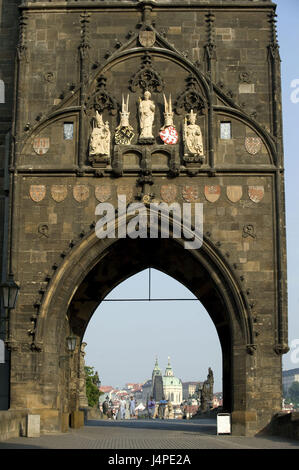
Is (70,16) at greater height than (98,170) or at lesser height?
greater

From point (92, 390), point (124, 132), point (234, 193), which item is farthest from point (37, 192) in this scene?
point (92, 390)

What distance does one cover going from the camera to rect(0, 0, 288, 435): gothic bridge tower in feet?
89.1

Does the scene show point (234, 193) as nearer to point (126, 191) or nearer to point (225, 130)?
point (225, 130)

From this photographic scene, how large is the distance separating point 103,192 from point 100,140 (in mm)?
1609

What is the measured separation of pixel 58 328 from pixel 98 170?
4932mm

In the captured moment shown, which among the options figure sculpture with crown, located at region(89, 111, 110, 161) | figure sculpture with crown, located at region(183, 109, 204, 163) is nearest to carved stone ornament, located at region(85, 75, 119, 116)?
figure sculpture with crown, located at region(89, 111, 110, 161)

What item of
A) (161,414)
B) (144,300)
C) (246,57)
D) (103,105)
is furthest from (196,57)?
(161,414)

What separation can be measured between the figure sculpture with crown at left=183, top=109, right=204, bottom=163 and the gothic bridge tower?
35 millimetres

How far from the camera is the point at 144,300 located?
103 ft

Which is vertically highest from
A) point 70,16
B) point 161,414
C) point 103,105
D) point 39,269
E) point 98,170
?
point 70,16

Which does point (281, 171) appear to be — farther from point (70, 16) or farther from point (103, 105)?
point (70, 16)

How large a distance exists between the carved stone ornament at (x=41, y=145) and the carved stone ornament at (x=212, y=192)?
5.10 metres
